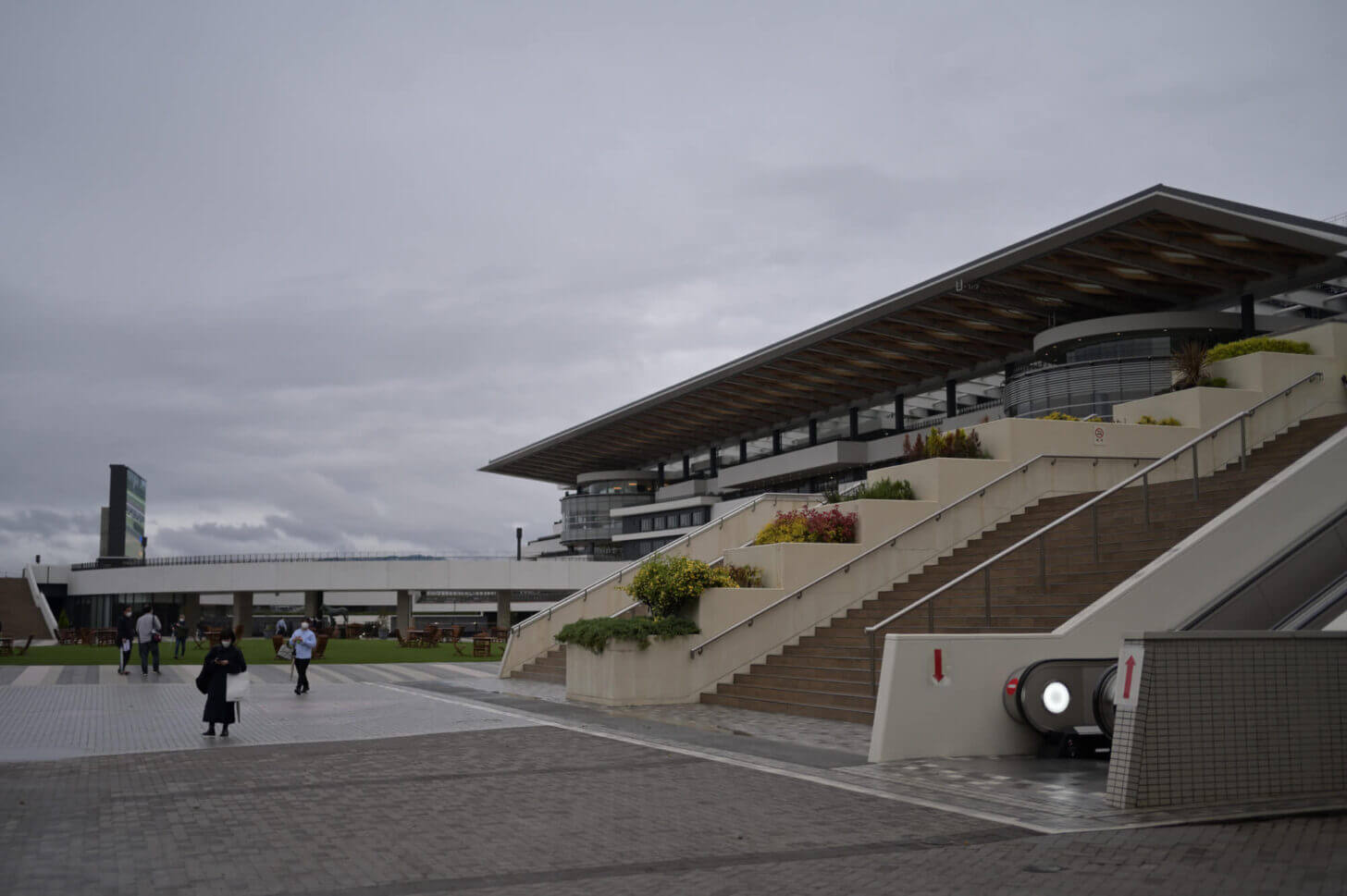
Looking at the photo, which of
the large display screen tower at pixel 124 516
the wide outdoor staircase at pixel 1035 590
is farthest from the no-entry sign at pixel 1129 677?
the large display screen tower at pixel 124 516

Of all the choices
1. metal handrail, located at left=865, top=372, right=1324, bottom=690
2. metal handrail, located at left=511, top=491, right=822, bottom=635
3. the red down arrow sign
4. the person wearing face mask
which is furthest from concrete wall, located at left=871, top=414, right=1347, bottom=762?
the person wearing face mask

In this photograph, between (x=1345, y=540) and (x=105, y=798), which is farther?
(x=1345, y=540)

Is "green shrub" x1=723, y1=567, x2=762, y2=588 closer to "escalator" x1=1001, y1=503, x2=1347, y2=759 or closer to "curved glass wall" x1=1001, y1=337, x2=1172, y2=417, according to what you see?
"escalator" x1=1001, y1=503, x2=1347, y2=759

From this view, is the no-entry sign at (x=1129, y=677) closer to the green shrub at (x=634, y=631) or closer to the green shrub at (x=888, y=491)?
the green shrub at (x=634, y=631)

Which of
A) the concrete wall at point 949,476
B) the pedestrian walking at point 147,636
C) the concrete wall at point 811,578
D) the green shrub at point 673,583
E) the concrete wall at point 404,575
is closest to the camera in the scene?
the concrete wall at point 811,578

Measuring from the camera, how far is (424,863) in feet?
24.8

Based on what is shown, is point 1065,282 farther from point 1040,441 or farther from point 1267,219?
point 1040,441

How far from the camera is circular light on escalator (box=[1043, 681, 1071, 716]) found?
39.8 ft

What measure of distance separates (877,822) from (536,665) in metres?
18.7

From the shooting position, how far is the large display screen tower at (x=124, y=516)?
9106 cm

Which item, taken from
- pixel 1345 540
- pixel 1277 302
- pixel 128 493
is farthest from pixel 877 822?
pixel 128 493

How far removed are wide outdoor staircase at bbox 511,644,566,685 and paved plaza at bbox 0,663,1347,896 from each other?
1008 centimetres

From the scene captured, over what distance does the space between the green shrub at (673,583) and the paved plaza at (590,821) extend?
431 centimetres

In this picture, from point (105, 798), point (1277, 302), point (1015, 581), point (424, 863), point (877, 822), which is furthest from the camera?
point (1277, 302)
